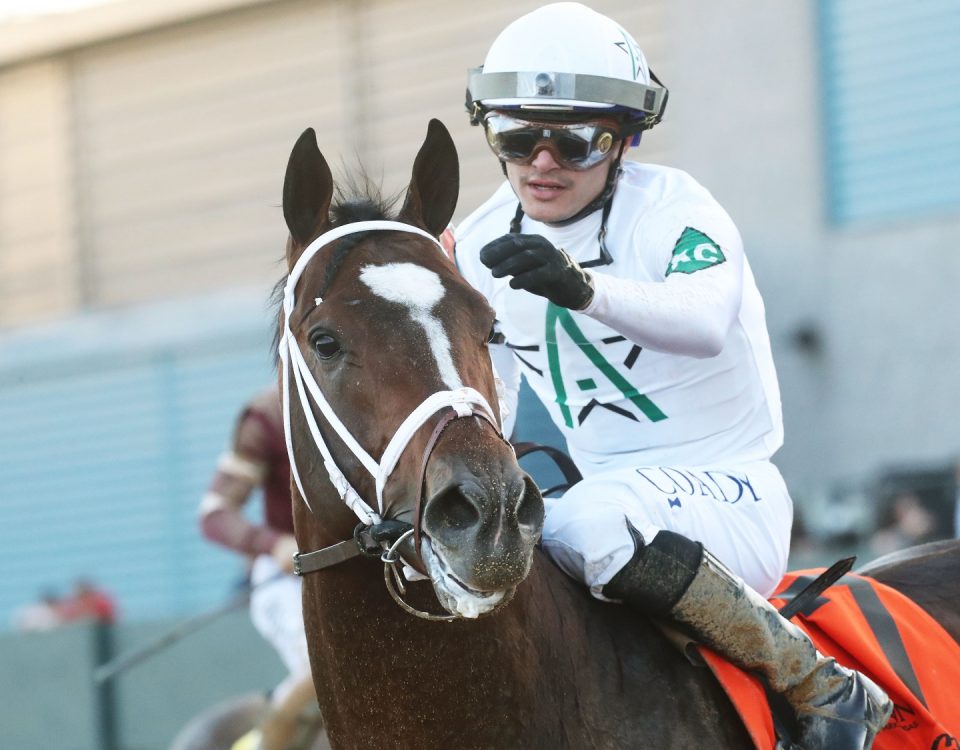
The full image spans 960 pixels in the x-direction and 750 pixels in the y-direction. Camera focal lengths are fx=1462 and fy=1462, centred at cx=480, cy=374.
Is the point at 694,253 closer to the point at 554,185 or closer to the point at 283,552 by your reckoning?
the point at 554,185

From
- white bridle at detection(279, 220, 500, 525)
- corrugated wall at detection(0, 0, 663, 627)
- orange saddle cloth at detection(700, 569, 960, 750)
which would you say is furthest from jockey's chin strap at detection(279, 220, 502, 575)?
corrugated wall at detection(0, 0, 663, 627)

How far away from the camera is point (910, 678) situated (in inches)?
139

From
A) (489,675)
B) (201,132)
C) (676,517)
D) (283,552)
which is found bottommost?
(283,552)

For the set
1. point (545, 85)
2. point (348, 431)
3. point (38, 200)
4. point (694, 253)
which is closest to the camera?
point (348, 431)

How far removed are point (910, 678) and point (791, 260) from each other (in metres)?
10.0

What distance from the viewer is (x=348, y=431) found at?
2865mm

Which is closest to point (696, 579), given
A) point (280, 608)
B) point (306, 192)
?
point (306, 192)

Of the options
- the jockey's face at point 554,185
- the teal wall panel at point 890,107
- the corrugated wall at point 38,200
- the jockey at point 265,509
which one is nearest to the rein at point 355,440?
the jockey's face at point 554,185

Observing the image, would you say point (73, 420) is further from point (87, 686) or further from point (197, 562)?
point (87, 686)

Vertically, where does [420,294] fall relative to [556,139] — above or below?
below

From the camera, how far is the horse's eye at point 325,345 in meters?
2.90

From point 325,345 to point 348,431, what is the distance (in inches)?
7.2

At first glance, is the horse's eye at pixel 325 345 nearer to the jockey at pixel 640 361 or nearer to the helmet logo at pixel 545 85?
the jockey at pixel 640 361

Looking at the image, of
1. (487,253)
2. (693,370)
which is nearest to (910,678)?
(693,370)
